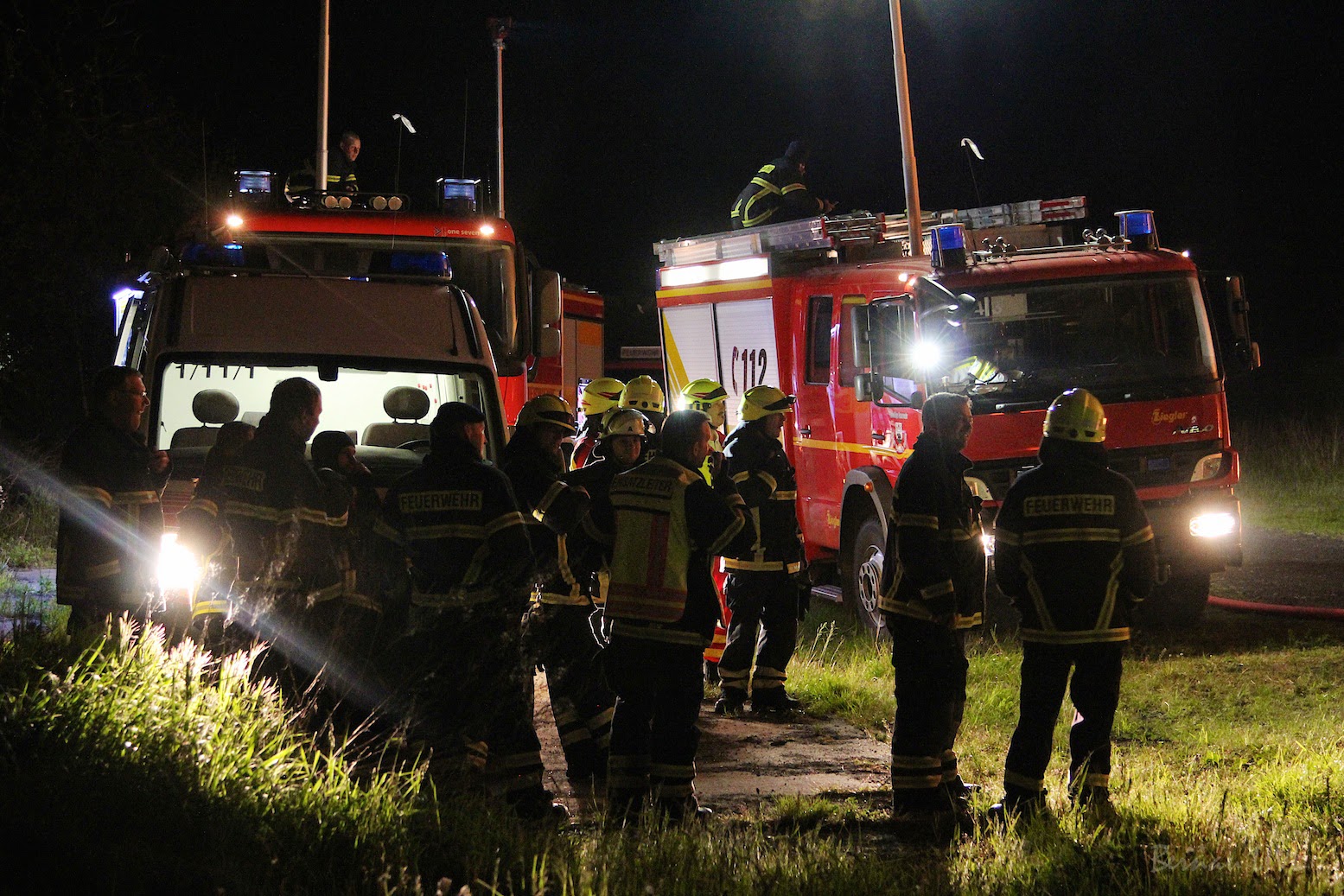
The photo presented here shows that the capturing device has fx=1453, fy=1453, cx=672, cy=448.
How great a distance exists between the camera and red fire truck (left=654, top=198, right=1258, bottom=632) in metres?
8.95

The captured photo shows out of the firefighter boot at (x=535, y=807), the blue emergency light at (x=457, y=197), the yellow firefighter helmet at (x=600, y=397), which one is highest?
the blue emergency light at (x=457, y=197)

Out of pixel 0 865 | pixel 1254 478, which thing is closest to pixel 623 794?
pixel 0 865

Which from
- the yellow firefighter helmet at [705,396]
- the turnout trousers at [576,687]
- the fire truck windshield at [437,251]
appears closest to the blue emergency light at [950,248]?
the yellow firefighter helmet at [705,396]

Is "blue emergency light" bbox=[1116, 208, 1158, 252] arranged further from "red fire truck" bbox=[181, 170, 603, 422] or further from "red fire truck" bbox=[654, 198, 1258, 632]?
"red fire truck" bbox=[181, 170, 603, 422]

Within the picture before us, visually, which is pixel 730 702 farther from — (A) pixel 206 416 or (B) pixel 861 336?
(A) pixel 206 416

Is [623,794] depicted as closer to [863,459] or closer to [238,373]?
[238,373]

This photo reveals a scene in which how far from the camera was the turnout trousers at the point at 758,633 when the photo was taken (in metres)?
7.79

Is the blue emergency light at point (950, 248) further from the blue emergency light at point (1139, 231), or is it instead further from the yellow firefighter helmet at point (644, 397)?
the yellow firefighter helmet at point (644, 397)

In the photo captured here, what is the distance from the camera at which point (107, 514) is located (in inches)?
266

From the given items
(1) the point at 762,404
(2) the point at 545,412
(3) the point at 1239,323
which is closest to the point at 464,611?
(2) the point at 545,412

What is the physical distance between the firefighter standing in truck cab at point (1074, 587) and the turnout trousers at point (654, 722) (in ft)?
3.99

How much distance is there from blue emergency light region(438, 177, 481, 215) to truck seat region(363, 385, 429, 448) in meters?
3.81

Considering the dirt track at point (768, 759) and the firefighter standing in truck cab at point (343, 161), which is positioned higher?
the firefighter standing in truck cab at point (343, 161)

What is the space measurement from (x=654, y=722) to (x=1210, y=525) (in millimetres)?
4922
